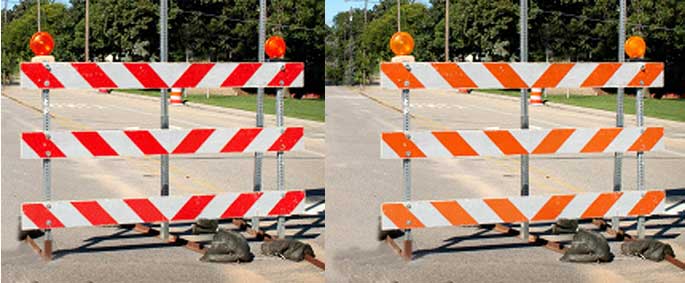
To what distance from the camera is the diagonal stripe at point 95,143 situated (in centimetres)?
733

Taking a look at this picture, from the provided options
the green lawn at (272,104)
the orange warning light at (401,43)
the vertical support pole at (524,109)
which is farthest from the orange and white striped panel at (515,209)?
the green lawn at (272,104)

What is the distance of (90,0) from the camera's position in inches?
1348

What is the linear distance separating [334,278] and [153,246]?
1.52m

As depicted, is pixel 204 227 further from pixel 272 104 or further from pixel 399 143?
pixel 272 104

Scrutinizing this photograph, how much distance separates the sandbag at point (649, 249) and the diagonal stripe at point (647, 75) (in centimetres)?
112

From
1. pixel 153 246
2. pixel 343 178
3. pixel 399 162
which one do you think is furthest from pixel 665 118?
pixel 153 246

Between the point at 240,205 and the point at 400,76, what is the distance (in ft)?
4.77

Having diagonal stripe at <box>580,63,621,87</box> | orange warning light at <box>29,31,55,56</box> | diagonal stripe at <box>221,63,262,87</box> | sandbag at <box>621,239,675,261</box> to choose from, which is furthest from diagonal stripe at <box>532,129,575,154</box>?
orange warning light at <box>29,31,55,56</box>

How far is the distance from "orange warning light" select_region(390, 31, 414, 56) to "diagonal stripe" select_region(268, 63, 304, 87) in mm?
805

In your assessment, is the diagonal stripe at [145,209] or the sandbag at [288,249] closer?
the diagonal stripe at [145,209]

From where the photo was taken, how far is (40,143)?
7219 millimetres

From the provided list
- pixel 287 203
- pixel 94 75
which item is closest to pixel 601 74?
pixel 287 203

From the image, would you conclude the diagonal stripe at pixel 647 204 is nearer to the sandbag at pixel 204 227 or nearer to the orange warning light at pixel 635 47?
the orange warning light at pixel 635 47

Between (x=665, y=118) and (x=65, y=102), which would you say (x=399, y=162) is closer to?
(x=665, y=118)
